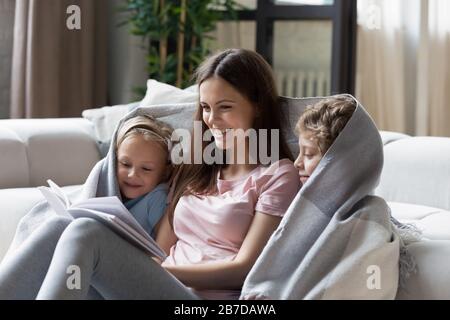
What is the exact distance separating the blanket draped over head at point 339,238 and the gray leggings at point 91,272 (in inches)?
7.3

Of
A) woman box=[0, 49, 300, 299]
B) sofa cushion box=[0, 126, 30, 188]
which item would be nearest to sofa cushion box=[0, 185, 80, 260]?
sofa cushion box=[0, 126, 30, 188]

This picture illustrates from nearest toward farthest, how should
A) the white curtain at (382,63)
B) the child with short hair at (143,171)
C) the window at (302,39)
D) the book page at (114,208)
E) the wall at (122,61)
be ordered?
the book page at (114,208)
the child with short hair at (143,171)
the window at (302,39)
the white curtain at (382,63)
the wall at (122,61)

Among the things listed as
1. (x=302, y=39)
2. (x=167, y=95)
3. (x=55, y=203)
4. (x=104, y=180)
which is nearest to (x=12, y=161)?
(x=167, y=95)

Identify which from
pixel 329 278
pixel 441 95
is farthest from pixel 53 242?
pixel 441 95

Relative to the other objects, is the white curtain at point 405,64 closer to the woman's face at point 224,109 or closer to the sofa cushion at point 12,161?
the sofa cushion at point 12,161

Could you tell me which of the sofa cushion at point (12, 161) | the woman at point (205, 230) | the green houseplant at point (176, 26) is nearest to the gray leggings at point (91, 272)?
the woman at point (205, 230)

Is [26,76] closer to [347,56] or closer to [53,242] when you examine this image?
[347,56]

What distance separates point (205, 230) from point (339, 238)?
366 mm

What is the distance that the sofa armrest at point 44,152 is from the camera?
9.38 ft

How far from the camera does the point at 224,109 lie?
1.89 m

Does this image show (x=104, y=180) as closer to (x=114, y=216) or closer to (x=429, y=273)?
(x=114, y=216)

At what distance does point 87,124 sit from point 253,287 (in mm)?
1638

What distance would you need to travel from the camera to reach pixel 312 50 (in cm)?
436

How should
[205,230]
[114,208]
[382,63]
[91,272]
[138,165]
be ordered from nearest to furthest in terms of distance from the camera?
[91,272], [114,208], [205,230], [138,165], [382,63]
